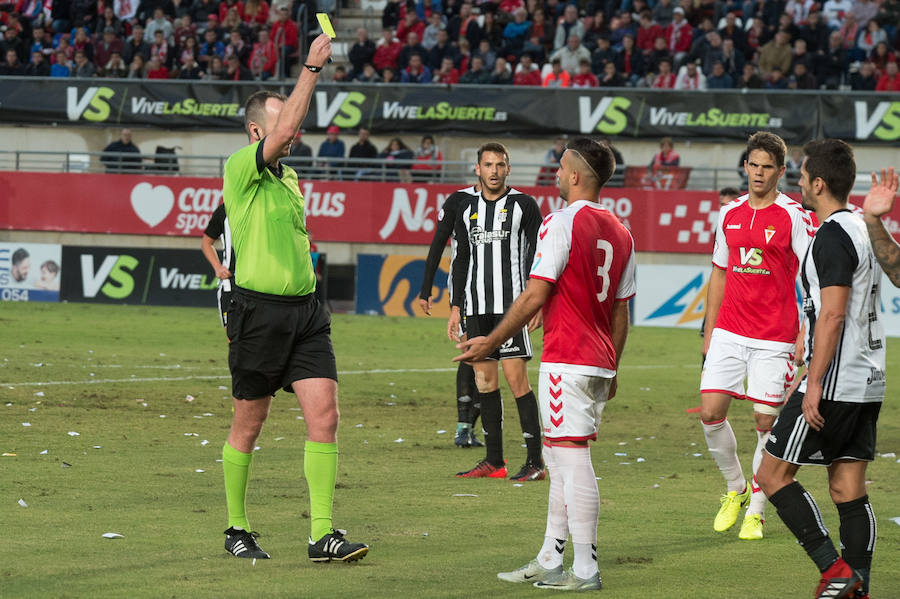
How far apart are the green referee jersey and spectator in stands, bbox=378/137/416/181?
67.8 feet

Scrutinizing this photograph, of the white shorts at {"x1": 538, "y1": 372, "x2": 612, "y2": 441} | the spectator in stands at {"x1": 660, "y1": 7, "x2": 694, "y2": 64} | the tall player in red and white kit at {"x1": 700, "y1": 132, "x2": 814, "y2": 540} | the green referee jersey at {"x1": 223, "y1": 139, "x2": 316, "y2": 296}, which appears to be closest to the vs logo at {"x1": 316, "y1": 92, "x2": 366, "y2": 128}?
the spectator in stands at {"x1": 660, "y1": 7, "x2": 694, "y2": 64}

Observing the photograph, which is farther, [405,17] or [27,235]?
[405,17]

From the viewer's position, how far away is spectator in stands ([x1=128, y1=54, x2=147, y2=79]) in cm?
3112

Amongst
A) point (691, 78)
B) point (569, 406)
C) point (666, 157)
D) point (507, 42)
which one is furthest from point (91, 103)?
point (569, 406)

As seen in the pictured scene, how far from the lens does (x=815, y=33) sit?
28.1 m

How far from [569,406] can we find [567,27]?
24542 millimetres

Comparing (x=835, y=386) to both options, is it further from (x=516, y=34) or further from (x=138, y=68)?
(x=138, y=68)

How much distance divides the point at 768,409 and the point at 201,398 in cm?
713

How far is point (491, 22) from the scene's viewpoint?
99.2 ft

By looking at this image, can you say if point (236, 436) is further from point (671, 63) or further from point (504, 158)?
point (671, 63)

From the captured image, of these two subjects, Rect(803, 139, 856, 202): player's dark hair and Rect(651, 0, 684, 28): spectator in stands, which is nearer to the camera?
Rect(803, 139, 856, 202): player's dark hair

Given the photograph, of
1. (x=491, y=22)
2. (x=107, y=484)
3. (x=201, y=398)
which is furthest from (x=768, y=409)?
(x=491, y=22)

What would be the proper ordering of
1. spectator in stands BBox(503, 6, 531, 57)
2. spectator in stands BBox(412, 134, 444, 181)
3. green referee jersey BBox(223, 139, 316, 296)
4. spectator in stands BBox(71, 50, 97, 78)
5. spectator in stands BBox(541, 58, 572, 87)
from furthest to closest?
spectator in stands BBox(71, 50, 97, 78) < spectator in stands BBox(503, 6, 531, 57) < spectator in stands BBox(541, 58, 572, 87) < spectator in stands BBox(412, 134, 444, 181) < green referee jersey BBox(223, 139, 316, 296)

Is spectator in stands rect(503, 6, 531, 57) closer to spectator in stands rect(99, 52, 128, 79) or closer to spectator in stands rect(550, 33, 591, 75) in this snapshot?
spectator in stands rect(550, 33, 591, 75)
